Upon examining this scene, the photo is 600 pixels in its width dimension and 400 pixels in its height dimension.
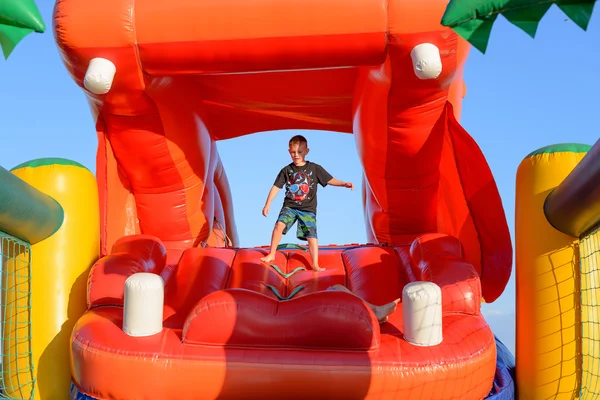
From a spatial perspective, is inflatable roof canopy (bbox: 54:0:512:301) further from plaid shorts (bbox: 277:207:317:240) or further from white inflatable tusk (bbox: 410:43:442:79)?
plaid shorts (bbox: 277:207:317:240)

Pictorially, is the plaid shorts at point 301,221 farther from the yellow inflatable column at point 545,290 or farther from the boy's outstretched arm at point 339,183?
the yellow inflatable column at point 545,290

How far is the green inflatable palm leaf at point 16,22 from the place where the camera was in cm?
185

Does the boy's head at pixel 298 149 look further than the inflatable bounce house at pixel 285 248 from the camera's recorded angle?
Yes

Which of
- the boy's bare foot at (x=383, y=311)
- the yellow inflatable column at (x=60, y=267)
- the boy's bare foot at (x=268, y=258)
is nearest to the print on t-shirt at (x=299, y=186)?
the boy's bare foot at (x=268, y=258)

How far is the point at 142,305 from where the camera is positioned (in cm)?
284

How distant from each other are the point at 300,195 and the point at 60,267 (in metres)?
1.27

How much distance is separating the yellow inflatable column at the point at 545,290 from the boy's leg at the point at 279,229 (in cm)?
117

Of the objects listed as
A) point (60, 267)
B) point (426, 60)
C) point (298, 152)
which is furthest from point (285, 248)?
point (426, 60)

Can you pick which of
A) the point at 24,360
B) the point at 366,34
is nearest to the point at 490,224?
the point at 366,34

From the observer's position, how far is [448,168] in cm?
381

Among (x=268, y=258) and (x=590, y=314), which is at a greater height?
(x=268, y=258)

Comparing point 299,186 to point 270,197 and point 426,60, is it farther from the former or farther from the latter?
point 426,60

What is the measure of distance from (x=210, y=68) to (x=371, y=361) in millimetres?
1581

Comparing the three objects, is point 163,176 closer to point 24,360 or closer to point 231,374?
point 24,360
